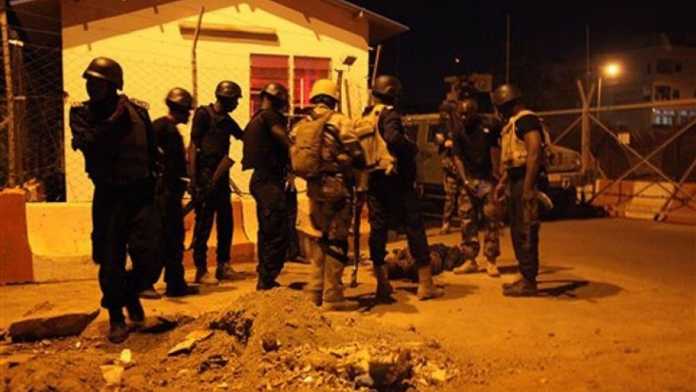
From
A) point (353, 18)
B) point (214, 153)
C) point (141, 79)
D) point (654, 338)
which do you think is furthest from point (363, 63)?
point (654, 338)

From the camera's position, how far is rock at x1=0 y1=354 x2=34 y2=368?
4.78 m

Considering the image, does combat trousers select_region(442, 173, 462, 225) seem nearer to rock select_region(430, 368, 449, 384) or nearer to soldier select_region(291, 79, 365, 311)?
soldier select_region(291, 79, 365, 311)

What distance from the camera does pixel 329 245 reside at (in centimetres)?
655

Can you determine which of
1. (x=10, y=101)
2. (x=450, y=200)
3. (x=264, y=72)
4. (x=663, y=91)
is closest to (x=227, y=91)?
(x=10, y=101)

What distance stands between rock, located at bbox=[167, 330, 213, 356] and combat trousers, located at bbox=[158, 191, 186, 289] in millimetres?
1942

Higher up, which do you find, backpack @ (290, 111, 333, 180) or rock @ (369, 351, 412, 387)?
backpack @ (290, 111, 333, 180)

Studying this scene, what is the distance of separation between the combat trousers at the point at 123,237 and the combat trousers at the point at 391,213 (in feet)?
7.21

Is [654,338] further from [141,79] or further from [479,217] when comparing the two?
[141,79]

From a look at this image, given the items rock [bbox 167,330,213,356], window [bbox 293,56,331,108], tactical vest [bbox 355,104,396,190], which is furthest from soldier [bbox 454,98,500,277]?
window [bbox 293,56,331,108]

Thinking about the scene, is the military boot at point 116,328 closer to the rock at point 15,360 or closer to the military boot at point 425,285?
the rock at point 15,360

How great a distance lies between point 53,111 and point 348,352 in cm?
1074

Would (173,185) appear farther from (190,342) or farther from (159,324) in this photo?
(190,342)

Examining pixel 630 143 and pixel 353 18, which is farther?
pixel 630 143

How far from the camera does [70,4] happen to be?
1127 centimetres
